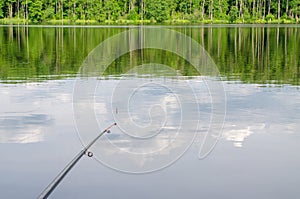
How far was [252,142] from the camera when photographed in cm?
1196

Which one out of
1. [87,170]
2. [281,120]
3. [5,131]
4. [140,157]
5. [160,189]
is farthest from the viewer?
[281,120]

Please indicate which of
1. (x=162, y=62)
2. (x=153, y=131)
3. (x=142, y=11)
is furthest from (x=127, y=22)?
(x=153, y=131)

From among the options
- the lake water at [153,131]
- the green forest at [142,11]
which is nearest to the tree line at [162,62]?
the lake water at [153,131]

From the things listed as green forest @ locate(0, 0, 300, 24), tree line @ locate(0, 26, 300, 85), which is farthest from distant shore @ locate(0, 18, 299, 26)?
tree line @ locate(0, 26, 300, 85)

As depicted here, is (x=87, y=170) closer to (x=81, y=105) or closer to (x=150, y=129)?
(x=150, y=129)

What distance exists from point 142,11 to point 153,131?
285 feet

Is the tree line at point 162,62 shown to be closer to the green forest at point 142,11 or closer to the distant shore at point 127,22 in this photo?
the distant shore at point 127,22

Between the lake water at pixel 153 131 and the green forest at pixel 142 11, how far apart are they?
72392 millimetres

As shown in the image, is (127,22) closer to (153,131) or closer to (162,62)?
(162,62)

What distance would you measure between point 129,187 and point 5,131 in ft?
15.1

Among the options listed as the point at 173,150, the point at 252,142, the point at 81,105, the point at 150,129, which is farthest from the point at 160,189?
the point at 81,105

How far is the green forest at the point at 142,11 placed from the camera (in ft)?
315

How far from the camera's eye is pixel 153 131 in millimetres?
13148

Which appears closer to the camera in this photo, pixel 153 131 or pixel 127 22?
pixel 153 131
